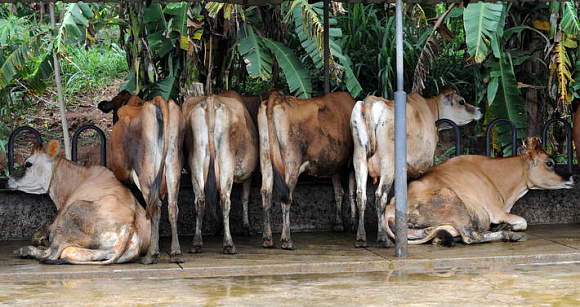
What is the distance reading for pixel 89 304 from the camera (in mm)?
6016

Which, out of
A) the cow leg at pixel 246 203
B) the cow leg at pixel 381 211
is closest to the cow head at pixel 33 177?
the cow leg at pixel 246 203

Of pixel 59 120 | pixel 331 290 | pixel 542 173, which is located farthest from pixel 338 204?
pixel 59 120

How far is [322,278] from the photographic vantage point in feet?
23.4

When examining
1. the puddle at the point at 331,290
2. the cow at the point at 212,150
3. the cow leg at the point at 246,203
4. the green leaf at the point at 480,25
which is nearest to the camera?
the puddle at the point at 331,290

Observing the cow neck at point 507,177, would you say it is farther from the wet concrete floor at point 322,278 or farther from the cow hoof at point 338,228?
the cow hoof at point 338,228

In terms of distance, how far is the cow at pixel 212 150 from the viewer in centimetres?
840

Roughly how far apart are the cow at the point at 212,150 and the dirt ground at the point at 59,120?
6175mm

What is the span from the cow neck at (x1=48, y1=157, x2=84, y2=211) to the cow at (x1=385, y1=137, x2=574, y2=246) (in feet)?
11.4

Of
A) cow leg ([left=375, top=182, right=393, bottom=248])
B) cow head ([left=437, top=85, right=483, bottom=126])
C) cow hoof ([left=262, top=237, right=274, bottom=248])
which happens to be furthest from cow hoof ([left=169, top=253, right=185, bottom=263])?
cow head ([left=437, top=85, right=483, bottom=126])

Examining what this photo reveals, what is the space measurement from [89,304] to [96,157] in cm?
720

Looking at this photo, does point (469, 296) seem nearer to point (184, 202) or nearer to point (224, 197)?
point (224, 197)

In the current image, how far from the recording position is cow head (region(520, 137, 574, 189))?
9.61 meters

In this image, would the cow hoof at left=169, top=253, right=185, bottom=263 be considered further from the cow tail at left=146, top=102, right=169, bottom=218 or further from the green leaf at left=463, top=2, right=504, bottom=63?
the green leaf at left=463, top=2, right=504, bottom=63

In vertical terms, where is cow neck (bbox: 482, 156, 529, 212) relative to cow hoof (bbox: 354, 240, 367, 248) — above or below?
above
